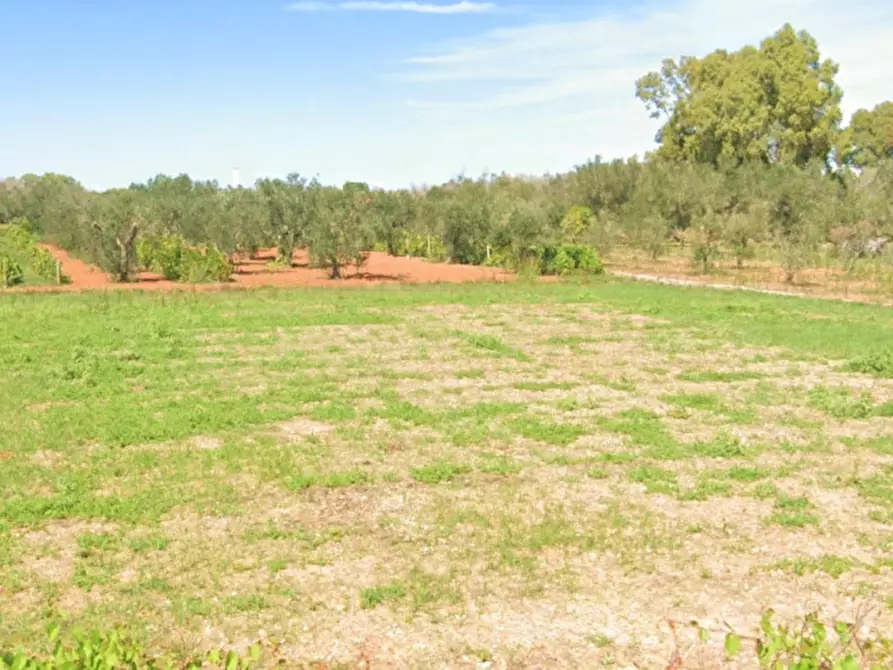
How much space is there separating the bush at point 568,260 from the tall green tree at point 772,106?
22401mm

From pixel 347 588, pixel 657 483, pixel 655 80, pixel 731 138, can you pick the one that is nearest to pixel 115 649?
pixel 347 588

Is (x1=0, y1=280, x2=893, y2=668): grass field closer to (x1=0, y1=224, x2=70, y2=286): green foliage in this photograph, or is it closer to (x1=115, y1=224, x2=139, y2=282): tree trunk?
(x1=0, y1=224, x2=70, y2=286): green foliage

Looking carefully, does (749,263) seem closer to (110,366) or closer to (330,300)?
(330,300)

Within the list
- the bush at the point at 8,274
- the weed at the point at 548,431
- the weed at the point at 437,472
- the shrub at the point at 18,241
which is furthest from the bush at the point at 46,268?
the weed at the point at 437,472

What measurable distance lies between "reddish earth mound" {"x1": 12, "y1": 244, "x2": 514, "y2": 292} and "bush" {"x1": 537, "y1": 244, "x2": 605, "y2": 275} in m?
1.90

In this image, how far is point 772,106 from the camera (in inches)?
1976

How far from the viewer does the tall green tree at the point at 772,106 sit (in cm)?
4884

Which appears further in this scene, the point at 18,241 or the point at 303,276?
the point at 18,241

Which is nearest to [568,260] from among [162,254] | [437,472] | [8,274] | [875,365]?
[162,254]

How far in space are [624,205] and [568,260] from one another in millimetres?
14866

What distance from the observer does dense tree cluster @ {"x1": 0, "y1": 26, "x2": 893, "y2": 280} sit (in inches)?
1107

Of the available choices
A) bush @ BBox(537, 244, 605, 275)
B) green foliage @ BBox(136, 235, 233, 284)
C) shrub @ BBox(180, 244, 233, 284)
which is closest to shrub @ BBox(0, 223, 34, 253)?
green foliage @ BBox(136, 235, 233, 284)

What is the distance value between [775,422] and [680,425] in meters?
1.20

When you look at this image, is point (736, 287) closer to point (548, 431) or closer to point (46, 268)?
point (548, 431)
